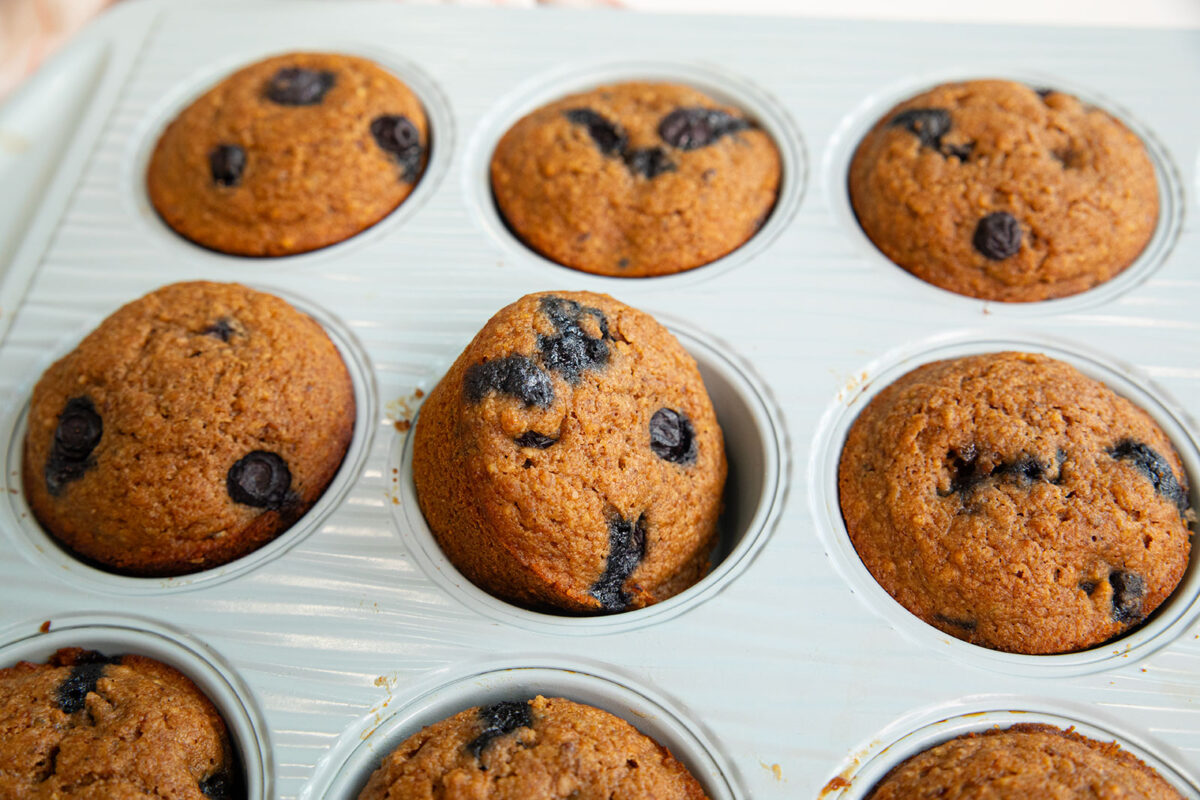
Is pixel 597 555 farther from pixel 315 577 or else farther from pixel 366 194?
pixel 366 194

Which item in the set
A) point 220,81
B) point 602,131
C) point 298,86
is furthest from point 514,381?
point 220,81

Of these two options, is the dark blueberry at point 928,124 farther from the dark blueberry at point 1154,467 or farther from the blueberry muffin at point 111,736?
the blueberry muffin at point 111,736

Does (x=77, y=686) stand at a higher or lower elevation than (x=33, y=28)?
lower

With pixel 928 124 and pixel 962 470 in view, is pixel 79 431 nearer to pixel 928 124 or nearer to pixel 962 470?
pixel 962 470

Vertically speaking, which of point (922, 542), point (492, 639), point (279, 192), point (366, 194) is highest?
point (922, 542)

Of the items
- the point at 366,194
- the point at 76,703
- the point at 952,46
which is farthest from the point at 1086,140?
the point at 76,703

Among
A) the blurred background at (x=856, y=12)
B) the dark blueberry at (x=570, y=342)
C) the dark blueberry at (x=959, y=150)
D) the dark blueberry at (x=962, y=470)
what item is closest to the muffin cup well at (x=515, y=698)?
the dark blueberry at (x=570, y=342)
